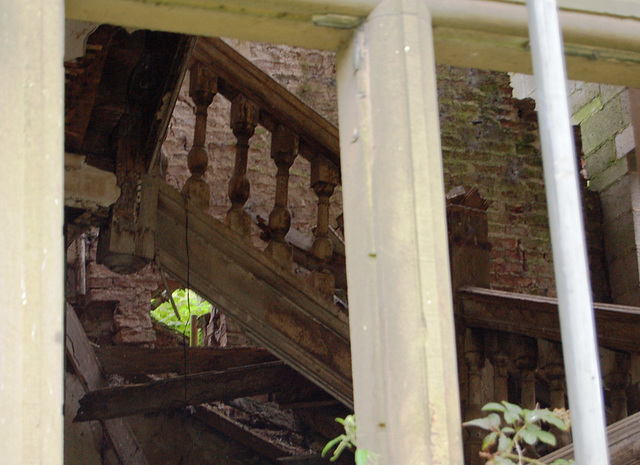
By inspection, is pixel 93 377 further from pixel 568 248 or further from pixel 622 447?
pixel 568 248

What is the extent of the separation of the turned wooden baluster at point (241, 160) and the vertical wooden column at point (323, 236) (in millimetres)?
407

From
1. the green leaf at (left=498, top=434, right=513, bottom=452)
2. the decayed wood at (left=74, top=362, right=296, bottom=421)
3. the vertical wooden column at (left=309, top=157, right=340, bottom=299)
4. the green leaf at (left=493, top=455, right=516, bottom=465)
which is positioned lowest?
the green leaf at (left=493, top=455, right=516, bottom=465)

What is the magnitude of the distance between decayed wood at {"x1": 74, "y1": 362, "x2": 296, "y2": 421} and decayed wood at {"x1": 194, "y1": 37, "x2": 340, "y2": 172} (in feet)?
6.59

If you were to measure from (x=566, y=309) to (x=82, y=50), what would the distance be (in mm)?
2403

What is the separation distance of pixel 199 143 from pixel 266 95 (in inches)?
16.8

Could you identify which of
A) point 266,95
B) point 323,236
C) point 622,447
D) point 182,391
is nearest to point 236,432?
point 182,391

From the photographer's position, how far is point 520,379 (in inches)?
150

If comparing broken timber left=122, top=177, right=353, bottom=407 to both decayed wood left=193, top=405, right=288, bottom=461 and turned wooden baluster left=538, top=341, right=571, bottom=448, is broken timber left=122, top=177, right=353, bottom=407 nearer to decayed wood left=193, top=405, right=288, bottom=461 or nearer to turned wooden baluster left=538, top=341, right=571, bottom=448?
turned wooden baluster left=538, top=341, right=571, bottom=448

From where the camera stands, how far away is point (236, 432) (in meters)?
6.39

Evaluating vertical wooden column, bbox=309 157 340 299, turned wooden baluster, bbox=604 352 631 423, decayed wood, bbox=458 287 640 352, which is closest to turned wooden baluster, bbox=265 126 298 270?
vertical wooden column, bbox=309 157 340 299

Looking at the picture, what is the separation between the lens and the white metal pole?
3.87 ft

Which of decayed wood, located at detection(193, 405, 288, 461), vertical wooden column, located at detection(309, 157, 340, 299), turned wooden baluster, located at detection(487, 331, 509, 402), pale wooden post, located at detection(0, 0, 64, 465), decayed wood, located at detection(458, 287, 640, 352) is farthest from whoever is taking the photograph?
decayed wood, located at detection(193, 405, 288, 461)

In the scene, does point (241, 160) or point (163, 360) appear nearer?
point (241, 160)

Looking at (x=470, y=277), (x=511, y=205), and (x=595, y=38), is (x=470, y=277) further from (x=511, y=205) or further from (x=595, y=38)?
(x=511, y=205)
